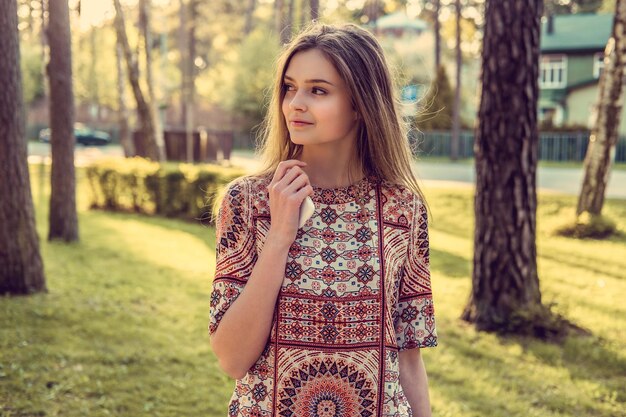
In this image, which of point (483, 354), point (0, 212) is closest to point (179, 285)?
point (0, 212)

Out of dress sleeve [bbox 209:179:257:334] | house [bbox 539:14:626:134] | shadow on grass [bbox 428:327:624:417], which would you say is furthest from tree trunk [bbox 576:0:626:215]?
house [bbox 539:14:626:134]

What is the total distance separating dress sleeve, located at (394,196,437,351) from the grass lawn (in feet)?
10.00

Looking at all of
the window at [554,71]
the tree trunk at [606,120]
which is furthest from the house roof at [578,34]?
the tree trunk at [606,120]

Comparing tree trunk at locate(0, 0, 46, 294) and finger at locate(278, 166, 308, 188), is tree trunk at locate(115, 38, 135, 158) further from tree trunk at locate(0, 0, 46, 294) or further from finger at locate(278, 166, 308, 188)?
finger at locate(278, 166, 308, 188)

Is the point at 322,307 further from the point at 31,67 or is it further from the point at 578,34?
the point at 31,67

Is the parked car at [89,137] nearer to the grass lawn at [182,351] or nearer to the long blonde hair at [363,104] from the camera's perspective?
the grass lawn at [182,351]

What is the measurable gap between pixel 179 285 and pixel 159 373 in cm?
338

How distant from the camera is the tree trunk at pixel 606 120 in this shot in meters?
11.8

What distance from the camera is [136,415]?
488 cm

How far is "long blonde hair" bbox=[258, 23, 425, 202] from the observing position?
2100mm

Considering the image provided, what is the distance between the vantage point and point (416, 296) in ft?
7.18

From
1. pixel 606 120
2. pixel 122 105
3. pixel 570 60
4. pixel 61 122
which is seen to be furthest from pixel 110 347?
pixel 570 60

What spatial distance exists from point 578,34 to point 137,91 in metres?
32.2

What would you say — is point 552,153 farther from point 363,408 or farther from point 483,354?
point 363,408
